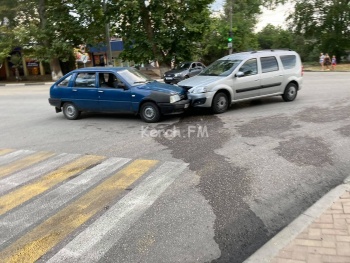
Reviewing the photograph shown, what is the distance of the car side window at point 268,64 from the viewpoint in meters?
10.5

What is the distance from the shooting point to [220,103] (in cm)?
988

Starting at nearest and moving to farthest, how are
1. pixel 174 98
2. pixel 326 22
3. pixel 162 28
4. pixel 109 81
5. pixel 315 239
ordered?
pixel 315 239
pixel 174 98
pixel 109 81
pixel 162 28
pixel 326 22

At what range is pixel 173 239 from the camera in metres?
3.52

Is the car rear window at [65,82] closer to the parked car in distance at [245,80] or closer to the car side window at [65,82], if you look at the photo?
the car side window at [65,82]

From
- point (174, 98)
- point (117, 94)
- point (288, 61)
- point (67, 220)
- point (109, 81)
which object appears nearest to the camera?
point (67, 220)

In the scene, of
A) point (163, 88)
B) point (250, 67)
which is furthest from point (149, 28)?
point (163, 88)

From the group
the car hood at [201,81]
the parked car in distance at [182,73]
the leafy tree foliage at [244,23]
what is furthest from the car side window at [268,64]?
the leafy tree foliage at [244,23]

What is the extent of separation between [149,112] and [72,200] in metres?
5.00

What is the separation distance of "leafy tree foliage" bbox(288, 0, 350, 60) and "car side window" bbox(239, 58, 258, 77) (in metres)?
29.3

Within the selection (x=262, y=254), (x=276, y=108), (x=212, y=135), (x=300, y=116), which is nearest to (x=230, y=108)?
(x=276, y=108)

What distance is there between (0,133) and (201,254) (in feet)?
27.3

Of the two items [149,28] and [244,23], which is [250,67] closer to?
[149,28]

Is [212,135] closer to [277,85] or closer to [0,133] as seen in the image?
[277,85]

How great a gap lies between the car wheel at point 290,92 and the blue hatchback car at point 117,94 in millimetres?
3944
